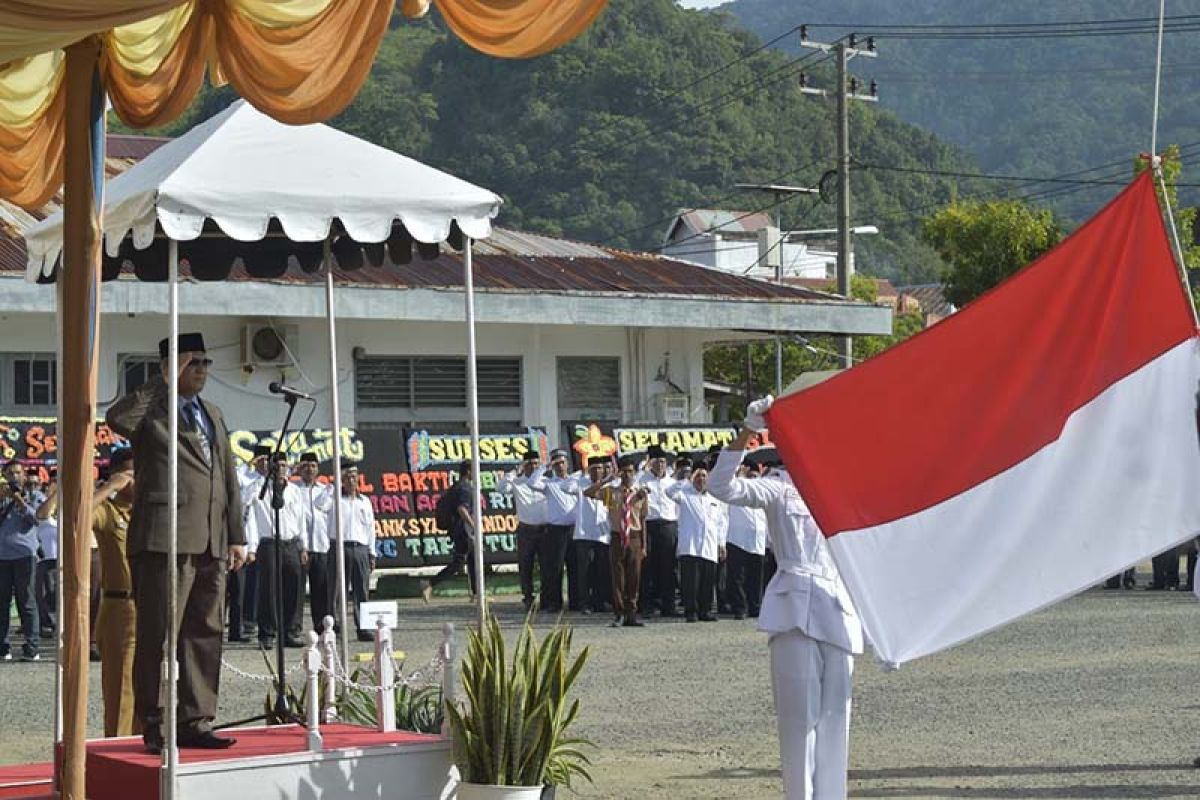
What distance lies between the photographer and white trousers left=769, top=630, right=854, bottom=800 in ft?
29.3

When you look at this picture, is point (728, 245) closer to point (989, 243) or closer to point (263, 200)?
point (989, 243)

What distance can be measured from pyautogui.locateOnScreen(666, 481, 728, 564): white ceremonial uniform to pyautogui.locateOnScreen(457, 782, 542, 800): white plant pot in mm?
14314

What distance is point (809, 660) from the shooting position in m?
8.97

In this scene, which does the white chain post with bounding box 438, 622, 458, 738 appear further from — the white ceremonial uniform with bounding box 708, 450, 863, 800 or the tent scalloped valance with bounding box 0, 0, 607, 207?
the tent scalloped valance with bounding box 0, 0, 607, 207

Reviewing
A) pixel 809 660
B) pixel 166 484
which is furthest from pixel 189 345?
pixel 809 660

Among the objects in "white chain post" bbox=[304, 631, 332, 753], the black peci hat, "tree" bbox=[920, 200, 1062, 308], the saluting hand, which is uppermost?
"tree" bbox=[920, 200, 1062, 308]

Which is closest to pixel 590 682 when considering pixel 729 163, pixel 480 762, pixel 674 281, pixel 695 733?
pixel 695 733

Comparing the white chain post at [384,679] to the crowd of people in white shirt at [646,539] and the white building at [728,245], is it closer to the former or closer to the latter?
the crowd of people in white shirt at [646,539]

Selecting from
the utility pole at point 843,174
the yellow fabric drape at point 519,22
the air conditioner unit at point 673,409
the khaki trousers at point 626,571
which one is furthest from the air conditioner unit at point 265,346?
the yellow fabric drape at point 519,22

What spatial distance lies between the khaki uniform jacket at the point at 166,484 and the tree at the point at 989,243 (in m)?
33.4

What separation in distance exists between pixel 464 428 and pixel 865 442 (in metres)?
21.2

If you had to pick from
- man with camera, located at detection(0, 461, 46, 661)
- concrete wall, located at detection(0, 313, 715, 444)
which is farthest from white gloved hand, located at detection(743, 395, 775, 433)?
concrete wall, located at detection(0, 313, 715, 444)

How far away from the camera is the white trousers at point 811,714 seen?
8.94 metres

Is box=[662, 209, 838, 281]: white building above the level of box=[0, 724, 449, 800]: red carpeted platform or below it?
above
